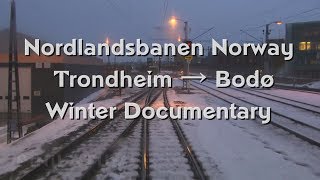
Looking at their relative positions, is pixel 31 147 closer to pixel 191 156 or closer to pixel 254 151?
pixel 191 156

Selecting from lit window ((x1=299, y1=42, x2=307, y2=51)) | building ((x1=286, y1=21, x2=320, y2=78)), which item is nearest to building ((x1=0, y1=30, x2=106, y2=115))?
building ((x1=286, y1=21, x2=320, y2=78))

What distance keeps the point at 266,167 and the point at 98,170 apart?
3.56m

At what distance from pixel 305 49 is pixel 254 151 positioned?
8536 cm

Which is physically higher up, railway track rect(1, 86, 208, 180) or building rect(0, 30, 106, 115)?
building rect(0, 30, 106, 115)

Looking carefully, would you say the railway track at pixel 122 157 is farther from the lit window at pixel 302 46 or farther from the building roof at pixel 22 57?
the lit window at pixel 302 46

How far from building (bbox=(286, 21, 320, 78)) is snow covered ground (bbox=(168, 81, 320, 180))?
257 ft

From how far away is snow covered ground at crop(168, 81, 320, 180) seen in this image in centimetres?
1021

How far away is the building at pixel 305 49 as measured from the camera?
303 ft

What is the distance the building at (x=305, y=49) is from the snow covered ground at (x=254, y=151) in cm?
7818

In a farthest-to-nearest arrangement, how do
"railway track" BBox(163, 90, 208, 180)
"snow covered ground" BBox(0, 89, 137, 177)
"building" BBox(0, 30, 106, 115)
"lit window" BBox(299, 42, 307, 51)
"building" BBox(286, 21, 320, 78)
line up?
"lit window" BBox(299, 42, 307, 51), "building" BBox(286, 21, 320, 78), "building" BBox(0, 30, 106, 115), "snow covered ground" BBox(0, 89, 137, 177), "railway track" BBox(163, 90, 208, 180)

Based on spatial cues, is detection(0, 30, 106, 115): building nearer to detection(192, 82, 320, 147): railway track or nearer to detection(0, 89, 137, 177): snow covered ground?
detection(0, 89, 137, 177): snow covered ground

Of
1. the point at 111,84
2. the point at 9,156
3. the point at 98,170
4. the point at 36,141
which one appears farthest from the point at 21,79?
the point at 98,170

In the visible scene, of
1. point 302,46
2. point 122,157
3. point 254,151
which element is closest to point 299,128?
point 254,151

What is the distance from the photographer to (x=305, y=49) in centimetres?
9388
